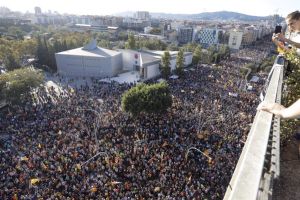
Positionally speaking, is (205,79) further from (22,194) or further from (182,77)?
(22,194)

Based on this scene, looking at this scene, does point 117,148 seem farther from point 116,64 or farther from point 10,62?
point 10,62

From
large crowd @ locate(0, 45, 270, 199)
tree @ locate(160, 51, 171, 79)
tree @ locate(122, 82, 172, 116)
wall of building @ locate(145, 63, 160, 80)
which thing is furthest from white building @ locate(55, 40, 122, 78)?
tree @ locate(122, 82, 172, 116)

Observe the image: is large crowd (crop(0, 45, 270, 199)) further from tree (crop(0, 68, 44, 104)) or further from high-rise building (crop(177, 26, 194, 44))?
high-rise building (crop(177, 26, 194, 44))

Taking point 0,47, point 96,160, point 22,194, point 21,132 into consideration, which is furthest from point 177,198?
point 0,47

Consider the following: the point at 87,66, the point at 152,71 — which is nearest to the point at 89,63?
the point at 87,66

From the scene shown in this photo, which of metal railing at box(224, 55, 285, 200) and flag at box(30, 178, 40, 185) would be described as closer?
metal railing at box(224, 55, 285, 200)

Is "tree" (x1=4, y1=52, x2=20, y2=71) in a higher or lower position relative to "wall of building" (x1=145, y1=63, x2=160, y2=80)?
higher
